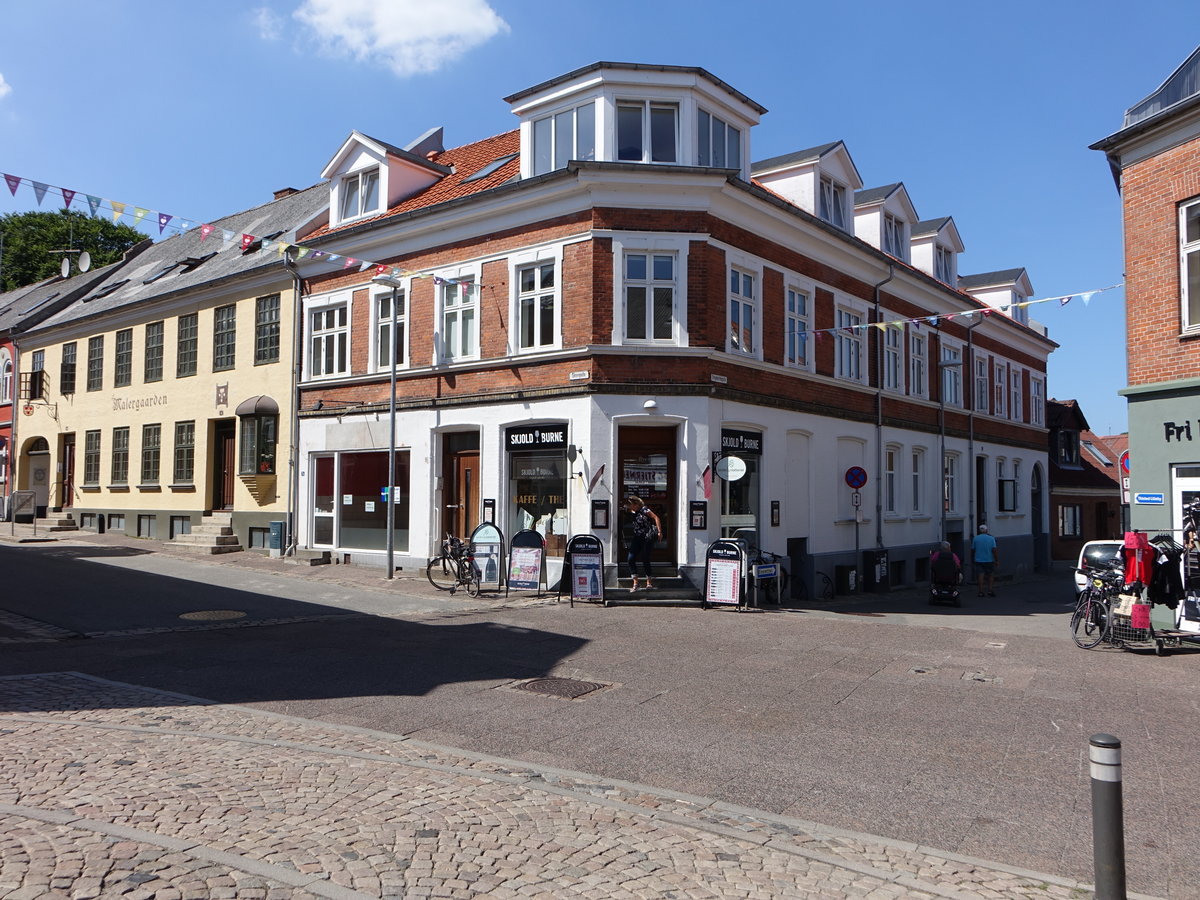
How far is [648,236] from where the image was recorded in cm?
1759

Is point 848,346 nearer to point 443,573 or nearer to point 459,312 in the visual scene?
point 459,312

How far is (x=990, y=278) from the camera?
3450cm

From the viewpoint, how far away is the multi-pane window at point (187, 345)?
26.7m

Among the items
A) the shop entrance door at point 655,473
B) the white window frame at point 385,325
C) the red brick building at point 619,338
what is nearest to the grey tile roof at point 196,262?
the red brick building at point 619,338

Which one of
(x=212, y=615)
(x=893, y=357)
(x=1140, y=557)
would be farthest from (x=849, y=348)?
(x=212, y=615)

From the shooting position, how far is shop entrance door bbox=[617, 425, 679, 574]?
17.5 m

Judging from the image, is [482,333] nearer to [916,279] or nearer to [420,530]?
[420,530]

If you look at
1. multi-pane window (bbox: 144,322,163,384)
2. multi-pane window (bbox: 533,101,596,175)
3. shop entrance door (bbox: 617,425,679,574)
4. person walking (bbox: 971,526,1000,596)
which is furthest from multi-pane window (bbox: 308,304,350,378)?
person walking (bbox: 971,526,1000,596)

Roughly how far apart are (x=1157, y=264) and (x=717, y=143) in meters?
8.40

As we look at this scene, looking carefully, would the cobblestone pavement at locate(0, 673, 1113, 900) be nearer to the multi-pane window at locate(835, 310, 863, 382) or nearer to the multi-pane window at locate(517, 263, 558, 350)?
the multi-pane window at locate(517, 263, 558, 350)

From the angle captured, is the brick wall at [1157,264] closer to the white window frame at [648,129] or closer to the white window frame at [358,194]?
the white window frame at [648,129]

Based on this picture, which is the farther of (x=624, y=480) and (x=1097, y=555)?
(x=1097, y=555)

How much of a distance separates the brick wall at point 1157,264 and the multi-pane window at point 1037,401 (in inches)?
893

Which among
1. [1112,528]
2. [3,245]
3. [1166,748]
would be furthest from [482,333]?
[3,245]
